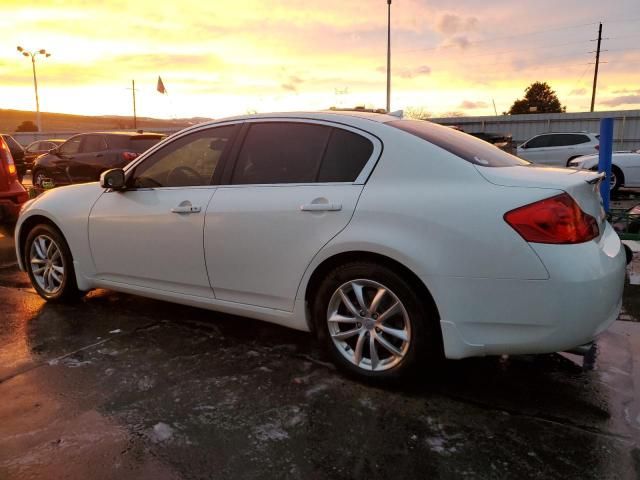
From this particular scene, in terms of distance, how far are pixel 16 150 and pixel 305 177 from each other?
53.5 ft

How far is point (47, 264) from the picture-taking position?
4879 mm

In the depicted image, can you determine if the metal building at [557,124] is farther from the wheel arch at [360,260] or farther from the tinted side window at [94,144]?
the wheel arch at [360,260]

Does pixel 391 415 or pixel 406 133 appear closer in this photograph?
pixel 391 415

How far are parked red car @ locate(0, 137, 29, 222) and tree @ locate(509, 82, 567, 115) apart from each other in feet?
181

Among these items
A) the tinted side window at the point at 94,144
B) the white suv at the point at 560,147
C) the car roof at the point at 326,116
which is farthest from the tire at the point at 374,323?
the white suv at the point at 560,147

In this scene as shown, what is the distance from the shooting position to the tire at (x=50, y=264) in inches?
185

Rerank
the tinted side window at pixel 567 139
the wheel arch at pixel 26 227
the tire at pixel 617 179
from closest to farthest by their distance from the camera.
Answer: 1. the wheel arch at pixel 26 227
2. the tire at pixel 617 179
3. the tinted side window at pixel 567 139

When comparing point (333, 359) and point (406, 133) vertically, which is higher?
point (406, 133)

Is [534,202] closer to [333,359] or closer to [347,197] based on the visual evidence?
[347,197]

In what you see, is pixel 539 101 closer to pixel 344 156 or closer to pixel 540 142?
pixel 540 142

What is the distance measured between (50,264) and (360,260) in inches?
124

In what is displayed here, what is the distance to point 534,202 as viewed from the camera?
2.70 meters

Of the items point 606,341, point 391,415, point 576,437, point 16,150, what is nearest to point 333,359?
point 391,415

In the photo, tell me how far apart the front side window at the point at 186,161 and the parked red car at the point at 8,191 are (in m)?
3.37
